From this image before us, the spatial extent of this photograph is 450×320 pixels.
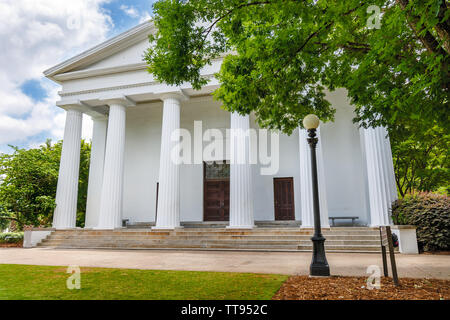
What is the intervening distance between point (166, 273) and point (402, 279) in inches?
191

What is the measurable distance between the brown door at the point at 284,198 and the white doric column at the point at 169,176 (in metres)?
6.96

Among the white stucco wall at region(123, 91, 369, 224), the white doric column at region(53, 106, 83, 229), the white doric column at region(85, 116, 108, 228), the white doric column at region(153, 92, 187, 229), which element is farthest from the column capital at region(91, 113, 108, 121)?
the white doric column at region(153, 92, 187, 229)

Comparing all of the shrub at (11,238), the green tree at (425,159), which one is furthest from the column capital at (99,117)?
the green tree at (425,159)

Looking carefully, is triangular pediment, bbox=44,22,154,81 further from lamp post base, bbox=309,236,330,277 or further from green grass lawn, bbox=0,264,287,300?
lamp post base, bbox=309,236,330,277

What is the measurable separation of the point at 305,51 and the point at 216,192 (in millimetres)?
15666

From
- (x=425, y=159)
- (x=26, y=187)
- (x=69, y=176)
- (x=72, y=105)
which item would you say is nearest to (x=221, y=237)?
(x=69, y=176)

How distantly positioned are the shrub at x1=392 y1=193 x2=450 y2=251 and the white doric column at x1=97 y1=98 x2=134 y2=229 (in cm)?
1449

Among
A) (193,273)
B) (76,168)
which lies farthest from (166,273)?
(76,168)

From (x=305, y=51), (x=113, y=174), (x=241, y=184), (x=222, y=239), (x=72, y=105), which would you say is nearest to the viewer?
(x=305, y=51)

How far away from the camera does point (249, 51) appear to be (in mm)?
7000

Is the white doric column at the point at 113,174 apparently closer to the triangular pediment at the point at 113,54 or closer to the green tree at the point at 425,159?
the triangular pediment at the point at 113,54

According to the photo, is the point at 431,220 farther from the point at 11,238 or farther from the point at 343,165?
the point at 11,238

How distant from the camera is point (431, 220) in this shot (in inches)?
448
